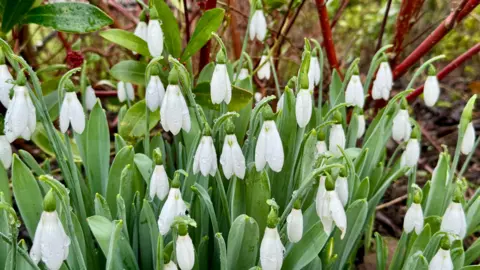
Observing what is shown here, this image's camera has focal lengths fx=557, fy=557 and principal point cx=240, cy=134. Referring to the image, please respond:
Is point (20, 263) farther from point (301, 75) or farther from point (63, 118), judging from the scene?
→ point (301, 75)

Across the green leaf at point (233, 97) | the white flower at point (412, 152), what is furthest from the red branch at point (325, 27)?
the white flower at point (412, 152)

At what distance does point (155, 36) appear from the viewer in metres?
1.24

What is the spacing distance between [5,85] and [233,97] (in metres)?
0.54

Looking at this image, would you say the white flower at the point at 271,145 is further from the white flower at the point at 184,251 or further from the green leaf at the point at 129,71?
the green leaf at the point at 129,71

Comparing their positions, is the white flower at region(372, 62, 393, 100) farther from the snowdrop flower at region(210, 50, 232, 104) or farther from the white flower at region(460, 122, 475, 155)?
the snowdrop flower at region(210, 50, 232, 104)

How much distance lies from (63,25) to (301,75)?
0.65 metres

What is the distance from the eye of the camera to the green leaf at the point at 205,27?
4.59ft

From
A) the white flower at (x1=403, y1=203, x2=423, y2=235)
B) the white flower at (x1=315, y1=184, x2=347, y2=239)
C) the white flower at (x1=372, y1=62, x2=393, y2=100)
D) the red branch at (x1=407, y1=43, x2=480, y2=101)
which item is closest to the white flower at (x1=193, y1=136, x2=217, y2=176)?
the white flower at (x1=315, y1=184, x2=347, y2=239)

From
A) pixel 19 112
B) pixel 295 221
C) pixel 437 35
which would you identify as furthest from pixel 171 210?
pixel 437 35

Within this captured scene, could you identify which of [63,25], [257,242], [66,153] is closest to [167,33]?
[63,25]

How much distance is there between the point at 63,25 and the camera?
4.56 ft

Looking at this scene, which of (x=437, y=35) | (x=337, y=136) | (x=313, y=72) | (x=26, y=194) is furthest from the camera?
(x=437, y=35)

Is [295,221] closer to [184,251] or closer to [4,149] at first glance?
[184,251]

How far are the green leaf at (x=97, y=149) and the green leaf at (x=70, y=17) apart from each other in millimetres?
197
